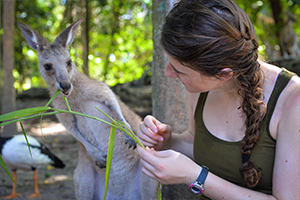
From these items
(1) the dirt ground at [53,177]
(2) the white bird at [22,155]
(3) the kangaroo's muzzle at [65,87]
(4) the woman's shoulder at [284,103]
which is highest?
(4) the woman's shoulder at [284,103]

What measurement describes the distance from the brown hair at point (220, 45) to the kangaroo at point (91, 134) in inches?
34.1

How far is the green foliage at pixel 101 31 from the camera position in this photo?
592 centimetres

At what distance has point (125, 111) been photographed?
2.34m

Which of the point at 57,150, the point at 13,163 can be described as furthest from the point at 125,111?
the point at 57,150

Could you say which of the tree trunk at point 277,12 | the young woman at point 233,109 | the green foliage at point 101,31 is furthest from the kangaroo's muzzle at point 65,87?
the tree trunk at point 277,12

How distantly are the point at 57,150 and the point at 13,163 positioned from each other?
1.23m

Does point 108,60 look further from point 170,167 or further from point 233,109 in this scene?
point 170,167

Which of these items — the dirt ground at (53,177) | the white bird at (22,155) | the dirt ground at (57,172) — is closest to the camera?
the dirt ground at (57,172)

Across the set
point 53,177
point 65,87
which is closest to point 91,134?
point 65,87

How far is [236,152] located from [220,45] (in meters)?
0.54

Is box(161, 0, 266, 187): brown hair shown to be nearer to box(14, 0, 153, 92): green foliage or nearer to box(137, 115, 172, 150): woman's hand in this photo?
box(137, 115, 172, 150): woman's hand

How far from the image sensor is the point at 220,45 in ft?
3.76

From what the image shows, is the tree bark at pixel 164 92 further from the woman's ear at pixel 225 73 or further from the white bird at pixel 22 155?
the white bird at pixel 22 155

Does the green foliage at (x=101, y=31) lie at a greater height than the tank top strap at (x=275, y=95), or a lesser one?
lesser
